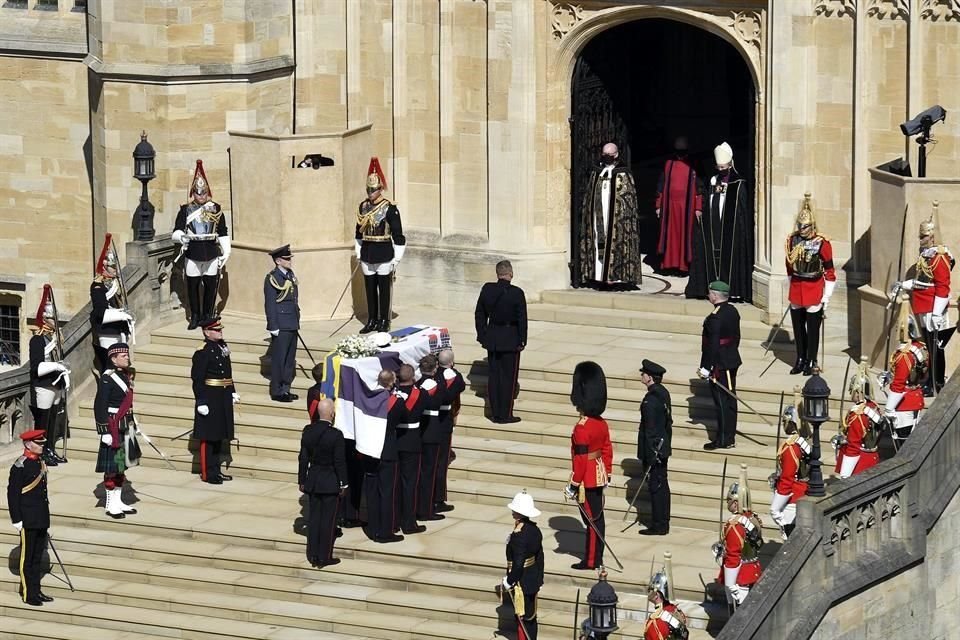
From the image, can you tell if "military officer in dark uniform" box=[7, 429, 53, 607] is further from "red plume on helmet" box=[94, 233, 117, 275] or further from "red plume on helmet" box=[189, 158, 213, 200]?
"red plume on helmet" box=[189, 158, 213, 200]

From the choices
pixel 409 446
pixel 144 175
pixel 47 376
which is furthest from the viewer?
pixel 144 175

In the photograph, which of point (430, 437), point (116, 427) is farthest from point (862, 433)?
point (116, 427)

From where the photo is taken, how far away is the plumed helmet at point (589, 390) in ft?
95.6

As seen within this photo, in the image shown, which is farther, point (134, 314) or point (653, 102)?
point (653, 102)

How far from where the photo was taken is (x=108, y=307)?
33594mm

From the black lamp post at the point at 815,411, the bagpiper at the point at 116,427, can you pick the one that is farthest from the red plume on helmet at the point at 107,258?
the black lamp post at the point at 815,411

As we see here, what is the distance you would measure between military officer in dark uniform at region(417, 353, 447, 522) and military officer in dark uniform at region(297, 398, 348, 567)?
114cm

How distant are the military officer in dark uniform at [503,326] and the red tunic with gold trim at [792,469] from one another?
15.0 feet

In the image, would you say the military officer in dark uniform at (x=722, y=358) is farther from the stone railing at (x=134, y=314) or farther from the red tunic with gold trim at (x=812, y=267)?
the stone railing at (x=134, y=314)

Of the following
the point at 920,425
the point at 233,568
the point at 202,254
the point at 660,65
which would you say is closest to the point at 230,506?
the point at 233,568

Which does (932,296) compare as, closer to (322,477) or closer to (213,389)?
(322,477)

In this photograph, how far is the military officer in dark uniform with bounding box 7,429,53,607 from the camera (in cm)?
2947

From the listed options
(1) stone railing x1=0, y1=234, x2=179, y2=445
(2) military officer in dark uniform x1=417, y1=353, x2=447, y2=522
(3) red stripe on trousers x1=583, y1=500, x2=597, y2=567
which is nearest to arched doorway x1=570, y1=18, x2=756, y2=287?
(1) stone railing x1=0, y1=234, x2=179, y2=445

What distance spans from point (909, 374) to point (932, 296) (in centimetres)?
164
